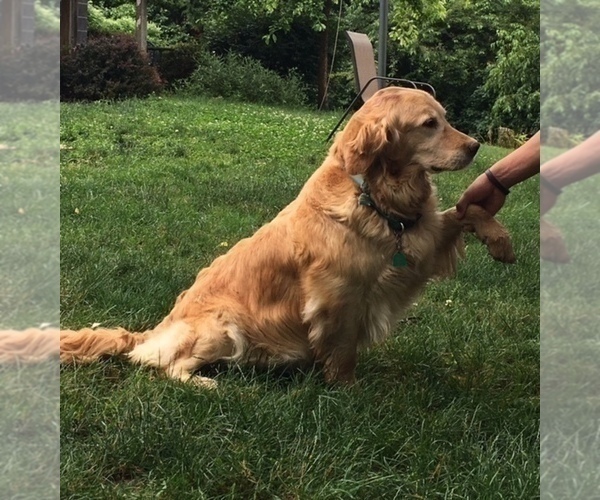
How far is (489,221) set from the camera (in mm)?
3053

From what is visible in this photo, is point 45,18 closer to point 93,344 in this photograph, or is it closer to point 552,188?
point 552,188

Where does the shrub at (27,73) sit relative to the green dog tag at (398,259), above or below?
above

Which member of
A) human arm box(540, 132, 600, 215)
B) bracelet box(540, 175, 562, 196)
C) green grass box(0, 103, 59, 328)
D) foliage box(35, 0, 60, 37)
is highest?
foliage box(35, 0, 60, 37)

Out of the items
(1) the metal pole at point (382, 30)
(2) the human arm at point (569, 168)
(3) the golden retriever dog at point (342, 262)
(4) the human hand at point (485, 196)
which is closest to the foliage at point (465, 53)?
(1) the metal pole at point (382, 30)

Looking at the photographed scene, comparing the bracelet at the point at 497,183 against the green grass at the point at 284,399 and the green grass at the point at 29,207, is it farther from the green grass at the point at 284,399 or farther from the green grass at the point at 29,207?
the green grass at the point at 29,207

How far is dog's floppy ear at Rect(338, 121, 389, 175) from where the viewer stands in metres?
2.92

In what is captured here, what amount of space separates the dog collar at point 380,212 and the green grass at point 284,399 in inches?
25.7

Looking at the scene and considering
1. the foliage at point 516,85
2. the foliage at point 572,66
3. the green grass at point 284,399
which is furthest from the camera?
the foliage at point 516,85

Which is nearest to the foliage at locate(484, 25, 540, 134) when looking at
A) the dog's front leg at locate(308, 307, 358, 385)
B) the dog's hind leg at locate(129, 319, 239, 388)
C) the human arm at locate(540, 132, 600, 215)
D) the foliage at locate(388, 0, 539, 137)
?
the foliage at locate(388, 0, 539, 137)

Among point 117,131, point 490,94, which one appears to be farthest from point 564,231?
point 490,94

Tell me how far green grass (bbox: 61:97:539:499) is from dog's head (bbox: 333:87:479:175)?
3.02 feet

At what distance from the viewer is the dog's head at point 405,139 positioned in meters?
2.93

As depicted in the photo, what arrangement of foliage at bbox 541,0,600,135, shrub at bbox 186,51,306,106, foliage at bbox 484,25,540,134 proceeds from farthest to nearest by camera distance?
shrub at bbox 186,51,306,106, foliage at bbox 484,25,540,134, foliage at bbox 541,0,600,135

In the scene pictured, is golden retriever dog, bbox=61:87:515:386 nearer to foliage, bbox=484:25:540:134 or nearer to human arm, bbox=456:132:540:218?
human arm, bbox=456:132:540:218
